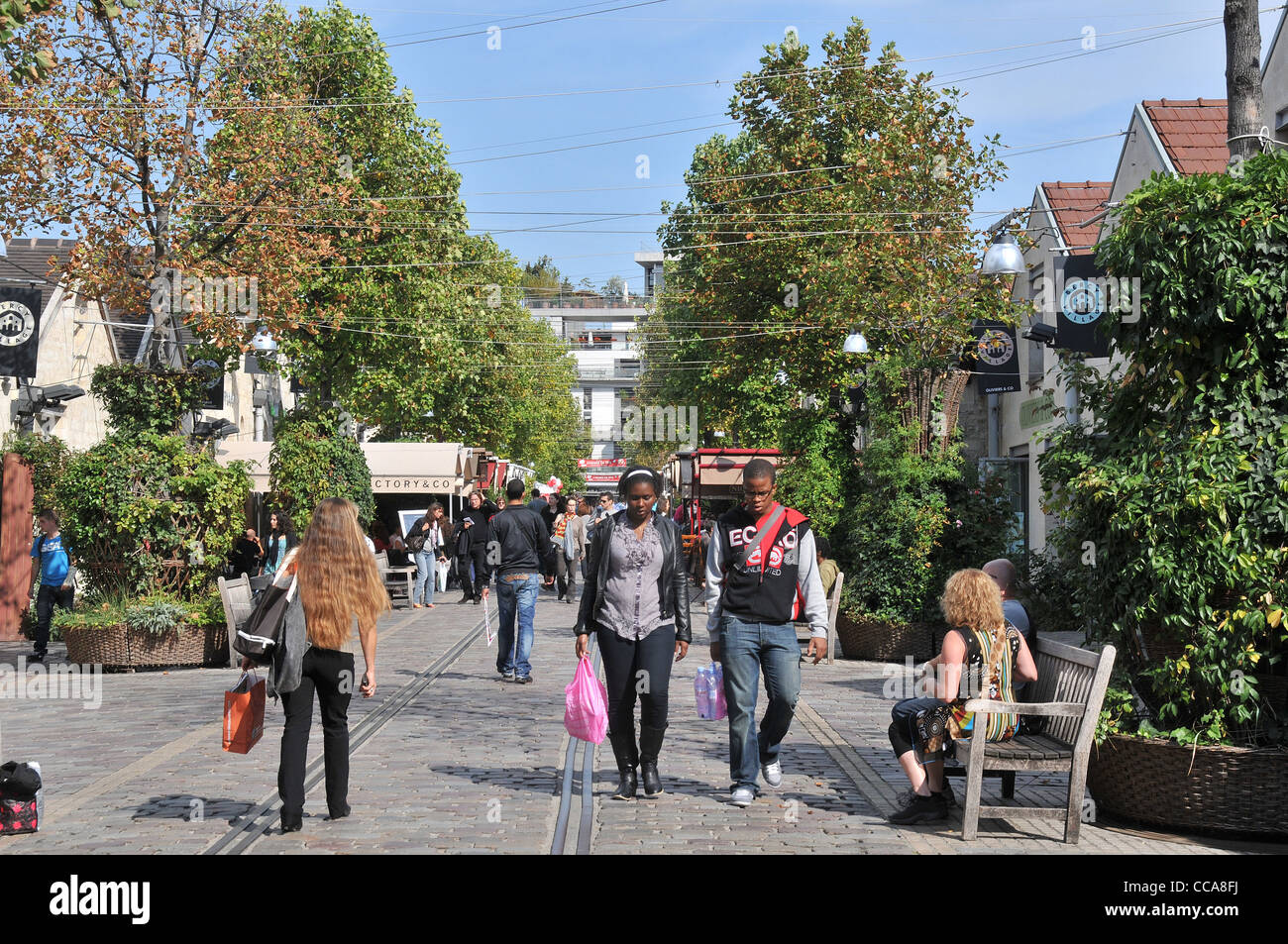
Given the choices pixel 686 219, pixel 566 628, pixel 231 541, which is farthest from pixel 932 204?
pixel 686 219

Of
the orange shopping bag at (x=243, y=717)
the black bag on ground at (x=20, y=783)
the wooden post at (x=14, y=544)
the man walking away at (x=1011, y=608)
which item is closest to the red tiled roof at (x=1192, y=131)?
the man walking away at (x=1011, y=608)

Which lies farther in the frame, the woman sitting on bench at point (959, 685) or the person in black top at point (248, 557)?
the person in black top at point (248, 557)

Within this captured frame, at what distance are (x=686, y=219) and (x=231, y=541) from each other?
76.5 feet

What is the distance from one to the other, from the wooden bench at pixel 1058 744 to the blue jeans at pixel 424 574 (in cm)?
1816

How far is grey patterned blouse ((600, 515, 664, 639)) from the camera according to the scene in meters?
7.45

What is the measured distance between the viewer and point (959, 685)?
6898 mm

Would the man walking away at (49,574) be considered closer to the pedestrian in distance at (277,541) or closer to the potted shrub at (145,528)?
the potted shrub at (145,528)

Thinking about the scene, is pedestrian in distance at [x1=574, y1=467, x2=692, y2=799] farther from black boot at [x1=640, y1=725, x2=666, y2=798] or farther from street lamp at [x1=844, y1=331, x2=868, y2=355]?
street lamp at [x1=844, y1=331, x2=868, y2=355]

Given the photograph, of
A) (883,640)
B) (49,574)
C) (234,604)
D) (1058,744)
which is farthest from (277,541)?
(1058,744)

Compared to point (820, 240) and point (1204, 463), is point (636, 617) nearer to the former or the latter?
point (1204, 463)

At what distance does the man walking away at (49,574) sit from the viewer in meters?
14.8

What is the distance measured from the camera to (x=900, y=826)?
6.88m

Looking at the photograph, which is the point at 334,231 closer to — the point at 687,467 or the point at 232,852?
the point at 687,467

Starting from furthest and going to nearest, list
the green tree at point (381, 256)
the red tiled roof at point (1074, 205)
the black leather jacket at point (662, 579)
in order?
the green tree at point (381, 256), the red tiled roof at point (1074, 205), the black leather jacket at point (662, 579)
